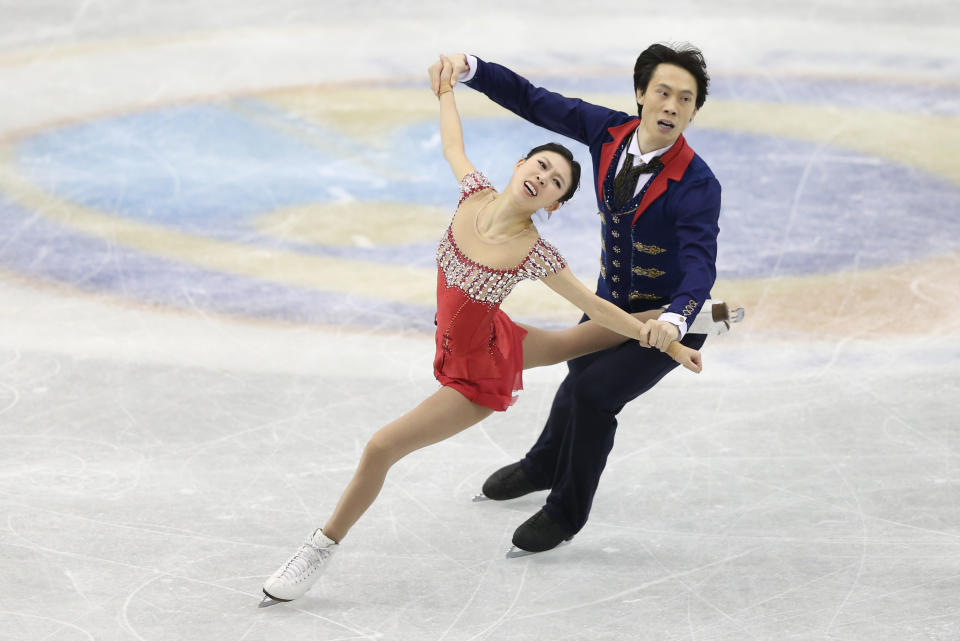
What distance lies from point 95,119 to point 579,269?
Answer: 3.95 meters

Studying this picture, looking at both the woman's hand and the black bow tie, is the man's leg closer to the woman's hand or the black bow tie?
the woman's hand

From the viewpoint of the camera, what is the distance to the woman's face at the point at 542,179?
3.79 m

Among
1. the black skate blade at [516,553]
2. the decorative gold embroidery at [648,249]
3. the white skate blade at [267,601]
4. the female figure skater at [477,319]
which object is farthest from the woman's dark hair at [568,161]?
the white skate blade at [267,601]

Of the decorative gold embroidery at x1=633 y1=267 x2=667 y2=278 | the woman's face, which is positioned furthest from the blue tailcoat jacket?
the woman's face

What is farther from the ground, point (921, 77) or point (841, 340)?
point (921, 77)

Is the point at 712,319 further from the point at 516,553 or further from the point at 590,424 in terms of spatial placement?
the point at 516,553

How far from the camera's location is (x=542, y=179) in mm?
3797

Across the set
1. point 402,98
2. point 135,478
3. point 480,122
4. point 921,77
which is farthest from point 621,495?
point 921,77

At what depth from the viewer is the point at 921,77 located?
9.73m

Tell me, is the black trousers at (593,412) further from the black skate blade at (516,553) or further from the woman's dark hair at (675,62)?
the woman's dark hair at (675,62)

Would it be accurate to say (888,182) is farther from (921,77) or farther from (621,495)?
(621,495)

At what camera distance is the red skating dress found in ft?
12.7

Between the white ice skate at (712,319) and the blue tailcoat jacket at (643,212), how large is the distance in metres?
0.11

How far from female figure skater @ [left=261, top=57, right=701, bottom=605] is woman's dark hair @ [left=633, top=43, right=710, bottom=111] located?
457 mm
